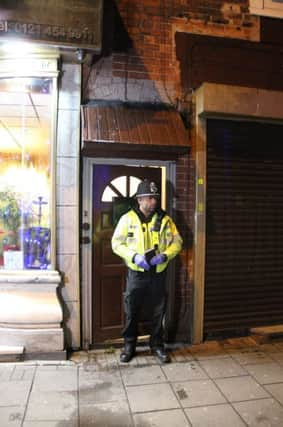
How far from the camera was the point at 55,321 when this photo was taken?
4.38 metres

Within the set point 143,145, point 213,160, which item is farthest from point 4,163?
point 213,160

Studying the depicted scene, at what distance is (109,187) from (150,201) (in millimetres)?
Result: 714

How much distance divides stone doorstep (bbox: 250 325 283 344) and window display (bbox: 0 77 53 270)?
122 inches

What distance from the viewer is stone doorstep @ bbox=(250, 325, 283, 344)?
16.5 feet

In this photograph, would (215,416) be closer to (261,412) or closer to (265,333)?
(261,412)

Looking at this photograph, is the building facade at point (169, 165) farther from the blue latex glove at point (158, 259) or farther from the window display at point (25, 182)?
the blue latex glove at point (158, 259)

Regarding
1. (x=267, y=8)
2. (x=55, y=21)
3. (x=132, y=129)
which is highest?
(x=267, y=8)

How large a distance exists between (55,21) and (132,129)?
4.84 ft

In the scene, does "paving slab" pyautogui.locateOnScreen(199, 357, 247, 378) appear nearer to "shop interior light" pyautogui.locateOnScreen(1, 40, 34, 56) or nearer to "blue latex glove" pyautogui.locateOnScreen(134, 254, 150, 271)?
"blue latex glove" pyautogui.locateOnScreen(134, 254, 150, 271)

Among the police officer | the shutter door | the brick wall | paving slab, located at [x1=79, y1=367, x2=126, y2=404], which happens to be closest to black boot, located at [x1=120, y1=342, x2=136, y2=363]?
the police officer

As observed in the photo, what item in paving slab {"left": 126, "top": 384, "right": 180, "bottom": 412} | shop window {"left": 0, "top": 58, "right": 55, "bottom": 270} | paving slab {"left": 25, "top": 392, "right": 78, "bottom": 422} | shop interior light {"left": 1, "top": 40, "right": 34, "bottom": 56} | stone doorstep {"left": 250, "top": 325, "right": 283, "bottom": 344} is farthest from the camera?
stone doorstep {"left": 250, "top": 325, "right": 283, "bottom": 344}

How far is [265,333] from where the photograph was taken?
16.6ft

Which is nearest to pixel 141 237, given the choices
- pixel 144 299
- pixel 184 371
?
pixel 144 299

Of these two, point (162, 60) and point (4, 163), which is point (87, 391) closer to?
point (4, 163)
